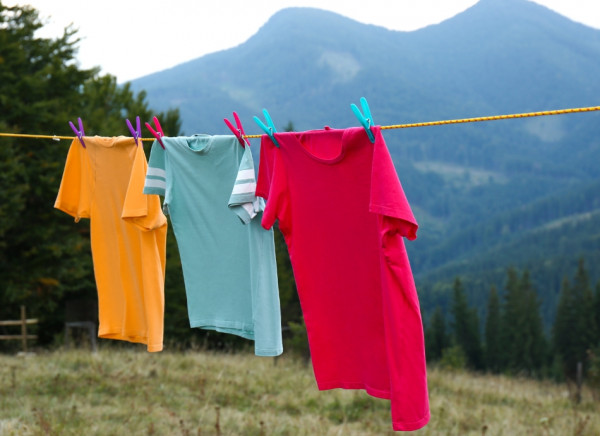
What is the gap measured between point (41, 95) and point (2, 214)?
13.4ft

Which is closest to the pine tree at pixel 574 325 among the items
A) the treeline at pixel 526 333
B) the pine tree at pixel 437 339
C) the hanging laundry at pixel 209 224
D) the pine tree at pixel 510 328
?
the treeline at pixel 526 333

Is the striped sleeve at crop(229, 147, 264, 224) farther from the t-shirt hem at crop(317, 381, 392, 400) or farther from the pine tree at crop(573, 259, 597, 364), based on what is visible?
the pine tree at crop(573, 259, 597, 364)

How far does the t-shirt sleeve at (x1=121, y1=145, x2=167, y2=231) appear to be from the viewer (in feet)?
12.4

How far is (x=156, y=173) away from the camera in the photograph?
3.77m

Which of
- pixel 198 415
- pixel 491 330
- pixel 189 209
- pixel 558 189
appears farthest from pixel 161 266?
pixel 558 189

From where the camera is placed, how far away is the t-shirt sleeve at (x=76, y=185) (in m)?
4.23

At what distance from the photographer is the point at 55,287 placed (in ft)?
62.4

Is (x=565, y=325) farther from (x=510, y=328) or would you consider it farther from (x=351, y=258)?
(x=351, y=258)

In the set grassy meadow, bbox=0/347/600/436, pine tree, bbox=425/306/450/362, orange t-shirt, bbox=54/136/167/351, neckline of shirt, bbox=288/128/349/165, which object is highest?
neckline of shirt, bbox=288/128/349/165

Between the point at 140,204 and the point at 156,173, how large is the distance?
7.9 inches

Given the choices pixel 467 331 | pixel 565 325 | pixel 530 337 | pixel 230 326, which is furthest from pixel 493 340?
pixel 230 326

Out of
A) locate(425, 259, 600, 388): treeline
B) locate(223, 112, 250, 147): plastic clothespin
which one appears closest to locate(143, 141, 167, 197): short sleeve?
locate(223, 112, 250, 147): plastic clothespin

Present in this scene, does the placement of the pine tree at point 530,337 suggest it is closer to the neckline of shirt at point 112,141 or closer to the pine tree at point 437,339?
the pine tree at point 437,339

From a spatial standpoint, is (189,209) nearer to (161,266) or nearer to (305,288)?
(161,266)
